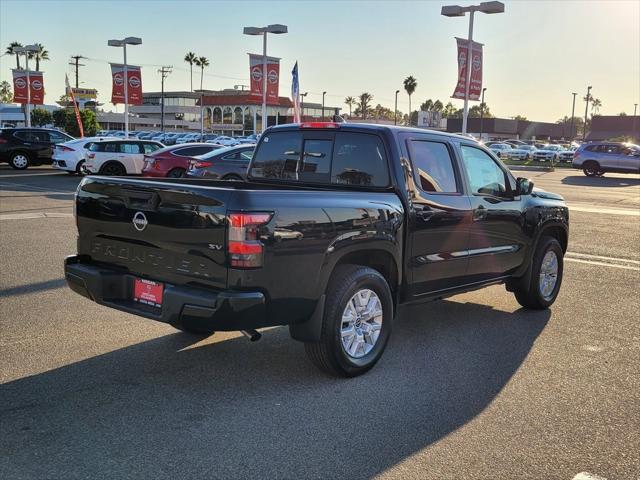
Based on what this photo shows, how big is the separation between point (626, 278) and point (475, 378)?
4.79 m

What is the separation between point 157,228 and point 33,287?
3564 mm

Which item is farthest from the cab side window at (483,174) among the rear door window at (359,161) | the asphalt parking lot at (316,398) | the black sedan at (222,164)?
the black sedan at (222,164)

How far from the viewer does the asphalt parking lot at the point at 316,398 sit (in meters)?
3.39

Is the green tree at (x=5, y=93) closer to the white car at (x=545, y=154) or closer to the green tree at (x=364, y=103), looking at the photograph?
the green tree at (x=364, y=103)

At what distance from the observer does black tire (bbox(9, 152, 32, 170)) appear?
25.2 meters

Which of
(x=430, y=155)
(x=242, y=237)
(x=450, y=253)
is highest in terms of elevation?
(x=430, y=155)

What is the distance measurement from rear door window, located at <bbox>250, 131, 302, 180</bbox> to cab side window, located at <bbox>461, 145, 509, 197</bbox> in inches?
61.2

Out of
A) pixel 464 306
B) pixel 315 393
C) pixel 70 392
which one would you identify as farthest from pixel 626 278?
pixel 70 392

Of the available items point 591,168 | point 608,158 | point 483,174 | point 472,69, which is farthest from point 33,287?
point 591,168

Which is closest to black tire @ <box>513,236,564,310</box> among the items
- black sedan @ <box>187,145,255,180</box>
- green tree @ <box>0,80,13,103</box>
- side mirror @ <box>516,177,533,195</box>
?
side mirror @ <box>516,177,533,195</box>

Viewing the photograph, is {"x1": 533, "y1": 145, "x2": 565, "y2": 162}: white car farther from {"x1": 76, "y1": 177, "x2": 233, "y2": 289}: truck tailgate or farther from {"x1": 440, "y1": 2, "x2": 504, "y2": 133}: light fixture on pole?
{"x1": 76, "y1": 177, "x2": 233, "y2": 289}: truck tailgate

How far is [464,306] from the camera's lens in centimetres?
697

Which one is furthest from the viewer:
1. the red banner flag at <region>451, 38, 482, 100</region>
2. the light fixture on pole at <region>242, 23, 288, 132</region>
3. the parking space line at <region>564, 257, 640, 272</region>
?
the light fixture on pole at <region>242, 23, 288, 132</region>

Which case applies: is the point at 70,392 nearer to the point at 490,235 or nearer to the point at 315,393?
the point at 315,393
